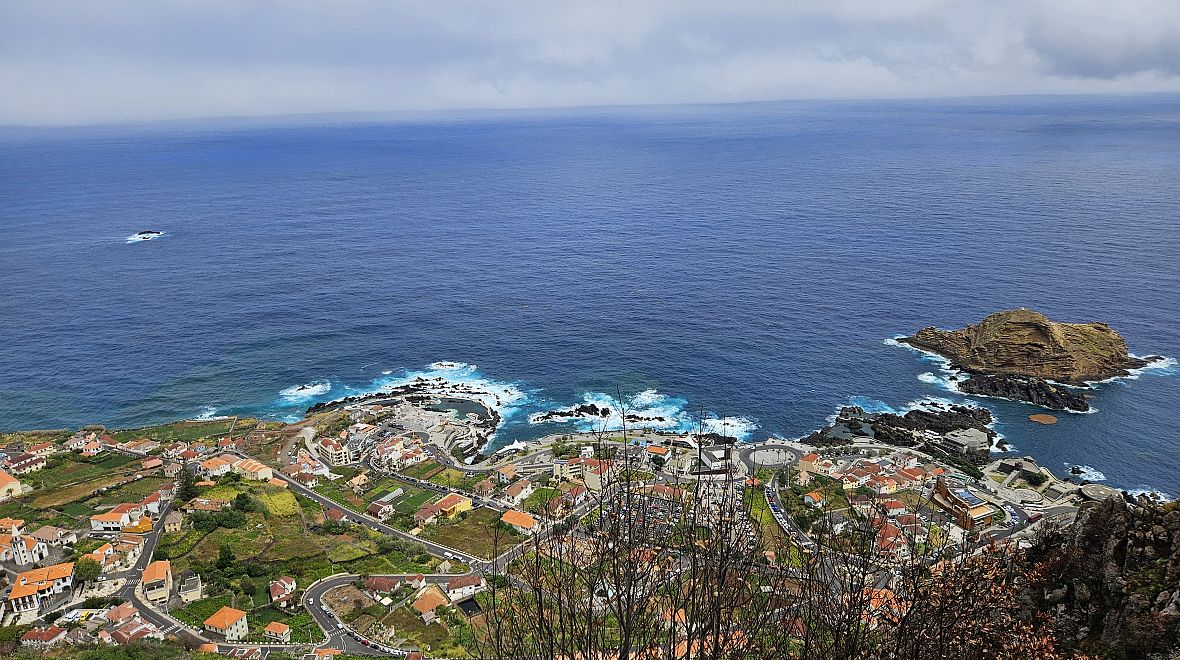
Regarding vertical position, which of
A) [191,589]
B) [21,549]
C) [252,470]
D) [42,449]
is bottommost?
[191,589]

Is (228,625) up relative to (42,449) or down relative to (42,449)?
down

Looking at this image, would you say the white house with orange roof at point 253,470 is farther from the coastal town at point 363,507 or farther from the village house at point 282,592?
the village house at point 282,592

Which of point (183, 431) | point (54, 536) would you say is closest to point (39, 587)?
point (54, 536)

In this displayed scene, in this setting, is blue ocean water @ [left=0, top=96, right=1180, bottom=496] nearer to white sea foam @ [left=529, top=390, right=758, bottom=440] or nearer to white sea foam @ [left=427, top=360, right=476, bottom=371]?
white sea foam @ [left=529, top=390, right=758, bottom=440]

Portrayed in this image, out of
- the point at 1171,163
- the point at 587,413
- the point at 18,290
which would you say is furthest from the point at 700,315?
the point at 1171,163

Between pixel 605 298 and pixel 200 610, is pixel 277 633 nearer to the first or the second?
pixel 200 610

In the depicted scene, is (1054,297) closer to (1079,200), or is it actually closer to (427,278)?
(1079,200)

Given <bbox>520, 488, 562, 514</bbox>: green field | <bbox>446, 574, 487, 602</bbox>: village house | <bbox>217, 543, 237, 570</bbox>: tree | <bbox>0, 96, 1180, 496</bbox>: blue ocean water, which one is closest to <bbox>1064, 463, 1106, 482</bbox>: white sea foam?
<bbox>0, 96, 1180, 496</bbox>: blue ocean water
